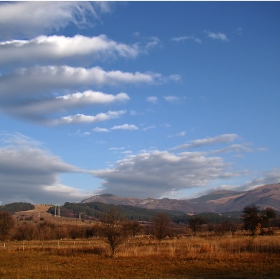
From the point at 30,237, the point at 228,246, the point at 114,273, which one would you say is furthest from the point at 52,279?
the point at 30,237

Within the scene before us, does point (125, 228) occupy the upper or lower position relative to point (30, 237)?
upper

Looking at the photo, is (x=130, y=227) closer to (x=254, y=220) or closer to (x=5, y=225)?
(x=254, y=220)

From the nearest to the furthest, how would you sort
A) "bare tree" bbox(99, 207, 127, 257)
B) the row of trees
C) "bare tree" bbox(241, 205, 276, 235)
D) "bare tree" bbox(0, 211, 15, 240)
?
1. "bare tree" bbox(99, 207, 127, 257)
2. the row of trees
3. "bare tree" bbox(241, 205, 276, 235)
4. "bare tree" bbox(0, 211, 15, 240)

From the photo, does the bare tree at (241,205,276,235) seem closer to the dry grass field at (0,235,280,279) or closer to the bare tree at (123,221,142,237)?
the bare tree at (123,221,142,237)

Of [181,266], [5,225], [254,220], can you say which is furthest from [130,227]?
[5,225]

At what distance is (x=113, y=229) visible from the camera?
109 feet

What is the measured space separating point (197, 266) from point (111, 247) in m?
12.0

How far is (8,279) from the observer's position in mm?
17516

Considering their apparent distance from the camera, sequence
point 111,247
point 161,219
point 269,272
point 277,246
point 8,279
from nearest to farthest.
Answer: point 8,279
point 269,272
point 277,246
point 111,247
point 161,219

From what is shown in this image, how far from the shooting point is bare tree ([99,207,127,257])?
107 feet

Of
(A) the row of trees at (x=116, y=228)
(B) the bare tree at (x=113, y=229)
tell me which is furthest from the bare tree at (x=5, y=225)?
(B) the bare tree at (x=113, y=229)

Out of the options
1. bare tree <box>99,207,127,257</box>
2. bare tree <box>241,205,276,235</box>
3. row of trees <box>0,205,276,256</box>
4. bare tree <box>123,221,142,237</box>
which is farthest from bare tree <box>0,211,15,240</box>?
bare tree <box>241,205,276,235</box>

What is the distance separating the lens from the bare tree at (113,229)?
32.5m

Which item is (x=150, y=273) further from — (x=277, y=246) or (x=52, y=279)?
(x=277, y=246)
